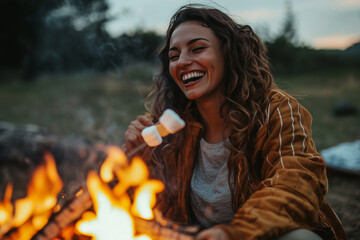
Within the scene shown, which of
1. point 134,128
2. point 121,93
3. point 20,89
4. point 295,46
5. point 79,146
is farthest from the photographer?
point 295,46

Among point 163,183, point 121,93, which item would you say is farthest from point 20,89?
point 163,183

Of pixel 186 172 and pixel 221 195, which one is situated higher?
pixel 186 172

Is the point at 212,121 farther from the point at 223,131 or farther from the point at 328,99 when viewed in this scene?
the point at 328,99

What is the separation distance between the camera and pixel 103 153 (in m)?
4.39

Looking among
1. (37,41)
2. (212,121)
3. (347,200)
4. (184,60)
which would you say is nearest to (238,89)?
(212,121)

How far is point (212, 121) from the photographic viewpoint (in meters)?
2.28

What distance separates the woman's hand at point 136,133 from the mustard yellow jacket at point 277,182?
362 mm

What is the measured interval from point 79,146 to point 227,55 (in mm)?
3357

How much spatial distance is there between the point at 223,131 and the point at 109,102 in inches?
373

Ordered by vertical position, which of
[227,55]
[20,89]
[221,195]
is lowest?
[221,195]

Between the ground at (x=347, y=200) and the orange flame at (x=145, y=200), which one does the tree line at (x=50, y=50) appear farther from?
the orange flame at (x=145, y=200)

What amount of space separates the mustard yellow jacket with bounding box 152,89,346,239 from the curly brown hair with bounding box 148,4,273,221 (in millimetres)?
75

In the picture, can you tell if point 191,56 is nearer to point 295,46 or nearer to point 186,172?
point 186,172

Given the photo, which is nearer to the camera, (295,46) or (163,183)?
(163,183)
